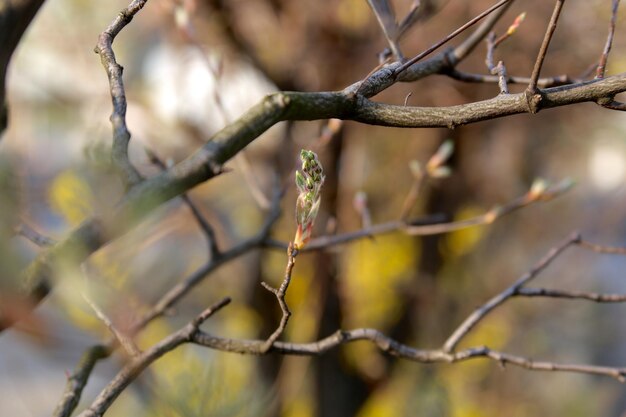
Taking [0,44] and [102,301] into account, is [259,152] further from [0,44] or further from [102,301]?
[0,44]

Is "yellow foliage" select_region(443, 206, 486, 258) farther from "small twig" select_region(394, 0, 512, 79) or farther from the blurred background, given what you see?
"small twig" select_region(394, 0, 512, 79)

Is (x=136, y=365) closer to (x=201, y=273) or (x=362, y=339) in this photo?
(x=362, y=339)

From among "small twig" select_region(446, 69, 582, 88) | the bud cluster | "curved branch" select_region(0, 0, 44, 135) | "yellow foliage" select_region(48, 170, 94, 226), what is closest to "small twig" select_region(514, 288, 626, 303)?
"small twig" select_region(446, 69, 582, 88)

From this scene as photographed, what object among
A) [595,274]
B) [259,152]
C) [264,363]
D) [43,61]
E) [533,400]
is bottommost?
[533,400]

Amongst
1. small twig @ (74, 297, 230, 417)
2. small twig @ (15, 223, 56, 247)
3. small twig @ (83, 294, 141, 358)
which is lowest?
small twig @ (74, 297, 230, 417)

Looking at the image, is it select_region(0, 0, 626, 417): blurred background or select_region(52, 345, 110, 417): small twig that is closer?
select_region(52, 345, 110, 417): small twig

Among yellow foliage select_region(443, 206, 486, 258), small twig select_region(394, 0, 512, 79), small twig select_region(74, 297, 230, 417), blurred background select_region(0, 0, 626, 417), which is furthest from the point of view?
yellow foliage select_region(443, 206, 486, 258)

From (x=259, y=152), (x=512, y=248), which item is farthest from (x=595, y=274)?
(x=259, y=152)
